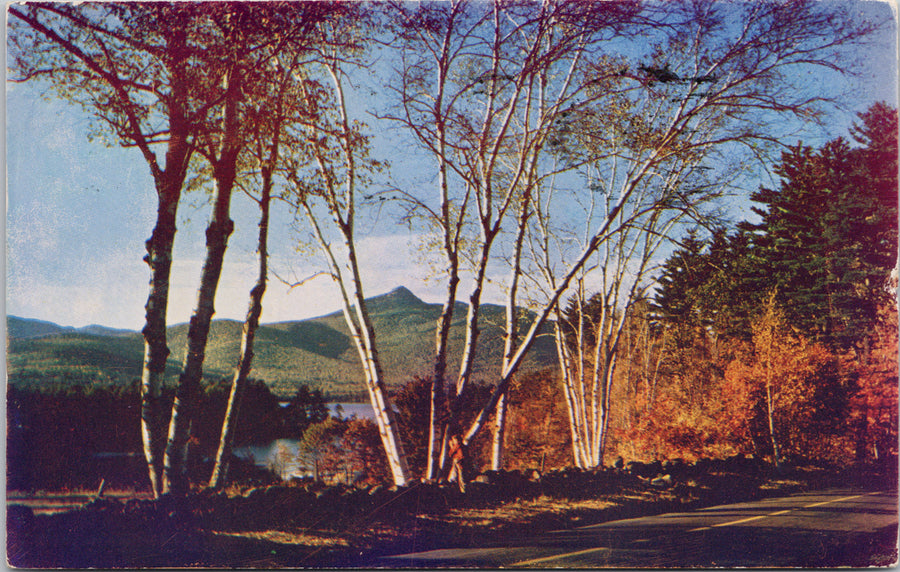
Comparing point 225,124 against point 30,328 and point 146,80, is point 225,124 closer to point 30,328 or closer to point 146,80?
point 146,80

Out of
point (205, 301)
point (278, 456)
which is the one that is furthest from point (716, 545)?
point (205, 301)

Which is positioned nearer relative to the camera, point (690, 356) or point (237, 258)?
point (237, 258)

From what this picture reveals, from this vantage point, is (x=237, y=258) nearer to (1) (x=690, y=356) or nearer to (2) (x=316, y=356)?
(2) (x=316, y=356)

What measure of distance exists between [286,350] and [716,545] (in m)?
4.34

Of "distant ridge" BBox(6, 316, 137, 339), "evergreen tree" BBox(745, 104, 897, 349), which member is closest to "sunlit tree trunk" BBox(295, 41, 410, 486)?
"distant ridge" BBox(6, 316, 137, 339)

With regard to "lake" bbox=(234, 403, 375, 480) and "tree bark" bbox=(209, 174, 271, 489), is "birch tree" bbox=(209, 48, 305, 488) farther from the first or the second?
"lake" bbox=(234, 403, 375, 480)

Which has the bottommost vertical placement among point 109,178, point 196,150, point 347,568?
point 347,568

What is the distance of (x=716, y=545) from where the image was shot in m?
4.86

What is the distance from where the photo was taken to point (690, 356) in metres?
10.7

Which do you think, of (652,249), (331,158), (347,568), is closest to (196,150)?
(331,158)

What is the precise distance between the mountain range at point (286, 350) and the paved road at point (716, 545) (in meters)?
1.98

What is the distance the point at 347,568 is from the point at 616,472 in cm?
462

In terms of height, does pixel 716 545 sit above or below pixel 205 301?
below

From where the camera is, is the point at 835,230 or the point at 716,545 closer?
the point at 716,545
